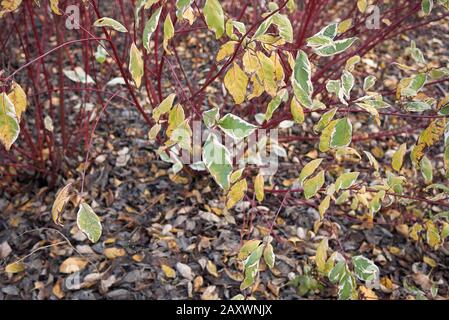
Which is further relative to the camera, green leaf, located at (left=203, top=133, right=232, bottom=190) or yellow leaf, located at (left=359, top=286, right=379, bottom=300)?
yellow leaf, located at (left=359, top=286, right=379, bottom=300)

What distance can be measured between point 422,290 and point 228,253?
0.61 meters

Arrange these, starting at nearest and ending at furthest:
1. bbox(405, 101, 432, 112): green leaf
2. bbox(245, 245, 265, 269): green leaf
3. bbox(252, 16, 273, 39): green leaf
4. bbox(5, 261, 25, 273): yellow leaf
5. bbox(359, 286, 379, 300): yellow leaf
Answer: bbox(252, 16, 273, 39): green leaf → bbox(245, 245, 265, 269): green leaf → bbox(405, 101, 432, 112): green leaf → bbox(5, 261, 25, 273): yellow leaf → bbox(359, 286, 379, 300): yellow leaf

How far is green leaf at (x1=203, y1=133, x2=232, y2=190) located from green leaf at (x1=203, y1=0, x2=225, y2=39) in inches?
7.1

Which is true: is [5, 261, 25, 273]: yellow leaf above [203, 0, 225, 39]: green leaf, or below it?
below

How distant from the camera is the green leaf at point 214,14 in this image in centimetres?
69

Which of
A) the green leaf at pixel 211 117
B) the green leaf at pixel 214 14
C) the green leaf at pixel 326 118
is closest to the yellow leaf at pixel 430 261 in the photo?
the green leaf at pixel 326 118

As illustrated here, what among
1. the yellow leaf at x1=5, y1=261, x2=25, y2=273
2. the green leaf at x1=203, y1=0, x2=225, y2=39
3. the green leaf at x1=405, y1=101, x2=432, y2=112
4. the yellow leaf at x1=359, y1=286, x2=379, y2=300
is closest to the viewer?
the green leaf at x1=203, y1=0, x2=225, y2=39

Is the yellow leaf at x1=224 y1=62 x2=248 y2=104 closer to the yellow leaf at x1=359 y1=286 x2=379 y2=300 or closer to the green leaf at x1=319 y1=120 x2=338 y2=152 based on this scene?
the green leaf at x1=319 y1=120 x2=338 y2=152

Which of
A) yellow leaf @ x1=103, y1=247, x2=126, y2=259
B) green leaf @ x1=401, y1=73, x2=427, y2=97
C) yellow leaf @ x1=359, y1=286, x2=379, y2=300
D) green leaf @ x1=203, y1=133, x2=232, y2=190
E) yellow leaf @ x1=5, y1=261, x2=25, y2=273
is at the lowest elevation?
yellow leaf @ x1=359, y1=286, x2=379, y2=300

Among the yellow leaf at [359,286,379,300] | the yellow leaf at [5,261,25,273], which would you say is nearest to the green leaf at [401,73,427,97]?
the yellow leaf at [359,286,379,300]

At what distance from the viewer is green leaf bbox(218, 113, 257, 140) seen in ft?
2.65

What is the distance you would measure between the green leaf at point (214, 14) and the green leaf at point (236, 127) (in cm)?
17

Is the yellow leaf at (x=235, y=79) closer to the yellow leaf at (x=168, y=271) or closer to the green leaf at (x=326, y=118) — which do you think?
the green leaf at (x=326, y=118)
